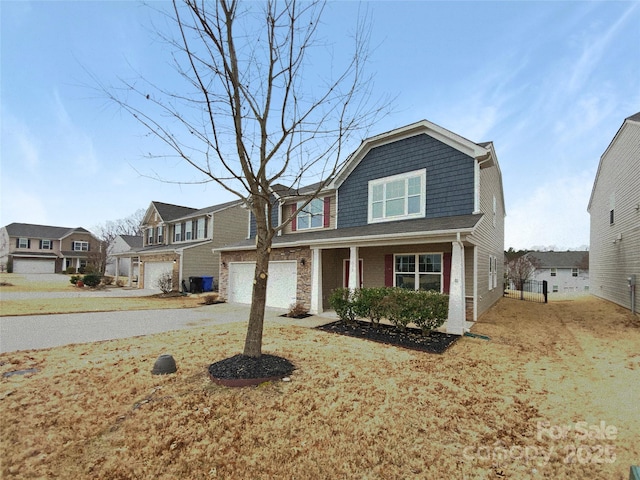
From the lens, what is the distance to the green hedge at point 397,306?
7711 millimetres

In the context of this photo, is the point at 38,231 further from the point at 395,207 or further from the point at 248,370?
the point at 248,370

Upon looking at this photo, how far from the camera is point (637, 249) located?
36.2ft

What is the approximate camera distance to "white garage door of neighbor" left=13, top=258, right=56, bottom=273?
39406mm

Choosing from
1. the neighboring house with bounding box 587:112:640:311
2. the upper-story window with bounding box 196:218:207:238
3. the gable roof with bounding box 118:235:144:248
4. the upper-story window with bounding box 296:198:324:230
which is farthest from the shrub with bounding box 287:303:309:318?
the gable roof with bounding box 118:235:144:248

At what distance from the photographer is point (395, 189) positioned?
11.5m

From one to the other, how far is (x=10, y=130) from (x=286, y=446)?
880cm

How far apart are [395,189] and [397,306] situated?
5160 mm

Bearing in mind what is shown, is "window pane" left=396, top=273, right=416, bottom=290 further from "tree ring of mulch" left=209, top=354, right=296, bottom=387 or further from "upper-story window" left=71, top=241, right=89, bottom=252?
"upper-story window" left=71, top=241, right=89, bottom=252

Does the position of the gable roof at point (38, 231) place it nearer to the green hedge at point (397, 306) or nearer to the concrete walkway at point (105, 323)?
the concrete walkway at point (105, 323)

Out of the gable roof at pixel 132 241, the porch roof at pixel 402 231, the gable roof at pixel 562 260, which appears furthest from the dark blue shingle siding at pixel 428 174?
the gable roof at pixel 132 241

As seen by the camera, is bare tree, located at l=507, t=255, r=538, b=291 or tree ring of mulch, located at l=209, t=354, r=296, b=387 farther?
bare tree, located at l=507, t=255, r=538, b=291

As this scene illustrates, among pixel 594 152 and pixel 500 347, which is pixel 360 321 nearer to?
pixel 500 347

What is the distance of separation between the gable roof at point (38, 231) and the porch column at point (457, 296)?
174 feet

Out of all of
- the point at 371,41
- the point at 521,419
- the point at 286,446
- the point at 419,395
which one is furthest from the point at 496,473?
the point at 371,41
